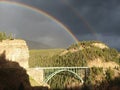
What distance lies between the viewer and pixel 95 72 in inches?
6590

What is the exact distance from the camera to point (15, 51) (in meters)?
112

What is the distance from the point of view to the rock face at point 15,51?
108875 millimetres

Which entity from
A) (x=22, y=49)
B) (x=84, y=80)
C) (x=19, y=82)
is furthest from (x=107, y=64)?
(x=19, y=82)

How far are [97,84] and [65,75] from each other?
1418cm

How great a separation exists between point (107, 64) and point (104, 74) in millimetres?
29051

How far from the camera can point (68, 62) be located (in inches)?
7407

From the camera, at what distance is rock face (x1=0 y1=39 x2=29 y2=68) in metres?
109

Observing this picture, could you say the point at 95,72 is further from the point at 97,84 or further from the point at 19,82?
the point at 19,82

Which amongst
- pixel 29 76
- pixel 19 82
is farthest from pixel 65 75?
pixel 19 82

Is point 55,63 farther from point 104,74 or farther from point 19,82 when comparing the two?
point 19,82

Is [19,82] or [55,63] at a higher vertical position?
[55,63]

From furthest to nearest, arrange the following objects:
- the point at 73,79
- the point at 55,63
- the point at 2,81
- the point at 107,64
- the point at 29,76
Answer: the point at 107,64, the point at 55,63, the point at 73,79, the point at 29,76, the point at 2,81

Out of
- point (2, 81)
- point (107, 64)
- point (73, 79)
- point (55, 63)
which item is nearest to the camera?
point (2, 81)

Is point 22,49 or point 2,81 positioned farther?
point 22,49
